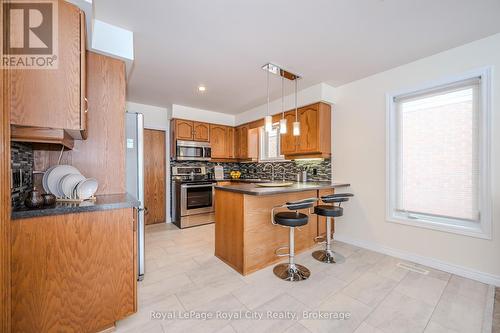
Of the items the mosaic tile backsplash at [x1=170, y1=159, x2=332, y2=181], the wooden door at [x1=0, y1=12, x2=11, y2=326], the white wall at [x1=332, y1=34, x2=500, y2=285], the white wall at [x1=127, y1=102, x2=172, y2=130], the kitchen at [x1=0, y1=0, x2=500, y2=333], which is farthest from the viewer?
the white wall at [x1=127, y1=102, x2=172, y2=130]

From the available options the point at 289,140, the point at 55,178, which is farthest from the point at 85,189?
the point at 289,140

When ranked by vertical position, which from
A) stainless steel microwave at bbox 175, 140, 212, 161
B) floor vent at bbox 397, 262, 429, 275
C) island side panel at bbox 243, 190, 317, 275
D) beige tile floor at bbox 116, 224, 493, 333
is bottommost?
floor vent at bbox 397, 262, 429, 275

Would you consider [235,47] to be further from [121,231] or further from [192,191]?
[192,191]

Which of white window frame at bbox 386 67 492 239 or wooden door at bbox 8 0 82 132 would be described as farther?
white window frame at bbox 386 67 492 239

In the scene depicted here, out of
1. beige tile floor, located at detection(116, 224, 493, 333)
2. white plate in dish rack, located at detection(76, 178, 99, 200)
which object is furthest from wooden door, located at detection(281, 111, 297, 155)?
white plate in dish rack, located at detection(76, 178, 99, 200)

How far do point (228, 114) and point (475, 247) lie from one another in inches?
188

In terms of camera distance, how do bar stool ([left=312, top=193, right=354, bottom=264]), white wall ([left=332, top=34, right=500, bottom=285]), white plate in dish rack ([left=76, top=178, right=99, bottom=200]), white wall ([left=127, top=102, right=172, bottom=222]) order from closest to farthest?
white plate in dish rack ([left=76, top=178, right=99, bottom=200]) → white wall ([left=332, top=34, right=500, bottom=285]) → bar stool ([left=312, top=193, right=354, bottom=264]) → white wall ([left=127, top=102, right=172, bottom=222])

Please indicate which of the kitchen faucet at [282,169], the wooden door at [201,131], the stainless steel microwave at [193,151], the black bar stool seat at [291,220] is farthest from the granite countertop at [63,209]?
the kitchen faucet at [282,169]

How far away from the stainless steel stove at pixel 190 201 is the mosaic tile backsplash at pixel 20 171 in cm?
248

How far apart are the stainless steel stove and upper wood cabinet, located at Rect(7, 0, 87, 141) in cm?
287

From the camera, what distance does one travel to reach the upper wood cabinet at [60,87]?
4.03 feet

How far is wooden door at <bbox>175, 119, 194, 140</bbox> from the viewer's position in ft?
14.2

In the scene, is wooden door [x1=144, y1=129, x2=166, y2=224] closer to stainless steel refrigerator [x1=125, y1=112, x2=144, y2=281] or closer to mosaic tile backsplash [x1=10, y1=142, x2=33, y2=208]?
stainless steel refrigerator [x1=125, y1=112, x2=144, y2=281]

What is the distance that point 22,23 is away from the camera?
1.19 metres
